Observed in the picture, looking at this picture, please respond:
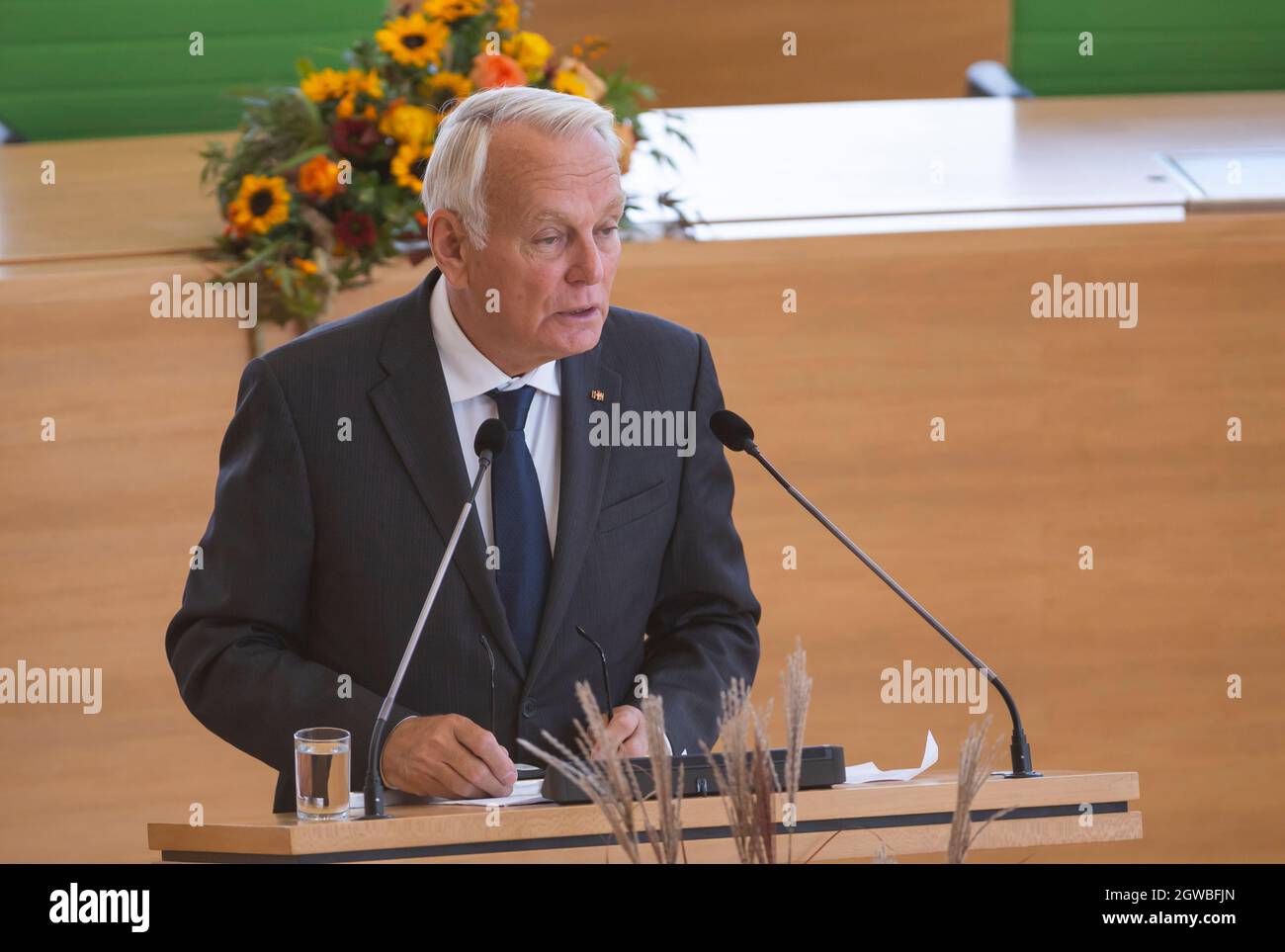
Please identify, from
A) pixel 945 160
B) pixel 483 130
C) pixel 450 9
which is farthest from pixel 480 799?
pixel 945 160

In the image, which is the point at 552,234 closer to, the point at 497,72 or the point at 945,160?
the point at 497,72

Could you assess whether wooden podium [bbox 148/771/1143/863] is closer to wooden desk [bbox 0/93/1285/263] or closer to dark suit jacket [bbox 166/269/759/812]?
dark suit jacket [bbox 166/269/759/812]

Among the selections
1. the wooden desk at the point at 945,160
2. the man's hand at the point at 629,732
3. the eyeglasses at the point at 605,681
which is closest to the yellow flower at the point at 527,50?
the wooden desk at the point at 945,160

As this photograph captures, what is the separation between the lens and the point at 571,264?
6.81ft

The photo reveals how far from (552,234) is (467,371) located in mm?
210

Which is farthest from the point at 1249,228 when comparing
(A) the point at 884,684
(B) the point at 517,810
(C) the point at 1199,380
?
(B) the point at 517,810

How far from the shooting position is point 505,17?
3.25 meters

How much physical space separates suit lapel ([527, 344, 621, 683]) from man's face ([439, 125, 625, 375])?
11cm

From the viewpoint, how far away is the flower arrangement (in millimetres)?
A: 3070

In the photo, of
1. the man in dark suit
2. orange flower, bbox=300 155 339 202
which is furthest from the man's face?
orange flower, bbox=300 155 339 202

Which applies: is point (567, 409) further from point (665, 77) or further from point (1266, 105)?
point (665, 77)

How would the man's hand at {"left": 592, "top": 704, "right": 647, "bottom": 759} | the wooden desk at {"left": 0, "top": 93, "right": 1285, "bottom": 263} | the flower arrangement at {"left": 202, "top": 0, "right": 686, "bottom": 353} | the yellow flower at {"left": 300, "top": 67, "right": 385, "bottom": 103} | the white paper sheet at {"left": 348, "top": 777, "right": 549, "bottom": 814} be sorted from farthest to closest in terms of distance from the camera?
the wooden desk at {"left": 0, "top": 93, "right": 1285, "bottom": 263}
the yellow flower at {"left": 300, "top": 67, "right": 385, "bottom": 103}
the flower arrangement at {"left": 202, "top": 0, "right": 686, "bottom": 353}
the man's hand at {"left": 592, "top": 704, "right": 647, "bottom": 759}
the white paper sheet at {"left": 348, "top": 777, "right": 549, "bottom": 814}

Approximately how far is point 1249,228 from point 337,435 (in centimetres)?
185

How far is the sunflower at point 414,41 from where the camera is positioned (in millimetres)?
3188
